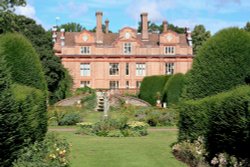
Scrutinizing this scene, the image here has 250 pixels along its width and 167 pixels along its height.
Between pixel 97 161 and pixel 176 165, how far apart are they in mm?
2104

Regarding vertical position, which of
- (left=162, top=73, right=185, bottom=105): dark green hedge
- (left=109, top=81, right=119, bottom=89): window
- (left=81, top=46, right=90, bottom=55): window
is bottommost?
(left=162, top=73, right=185, bottom=105): dark green hedge

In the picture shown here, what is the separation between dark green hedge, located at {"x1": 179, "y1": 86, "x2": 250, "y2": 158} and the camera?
9.16 metres

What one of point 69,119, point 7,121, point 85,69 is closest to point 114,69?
point 85,69

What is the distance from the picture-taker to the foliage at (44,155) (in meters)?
9.74

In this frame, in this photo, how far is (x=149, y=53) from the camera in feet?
219

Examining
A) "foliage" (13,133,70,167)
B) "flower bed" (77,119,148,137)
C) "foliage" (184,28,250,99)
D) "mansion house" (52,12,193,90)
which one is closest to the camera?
"foliage" (13,133,70,167)

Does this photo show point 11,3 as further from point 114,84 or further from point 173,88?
point 114,84

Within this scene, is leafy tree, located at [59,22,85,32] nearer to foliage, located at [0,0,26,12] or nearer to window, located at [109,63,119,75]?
window, located at [109,63,119,75]

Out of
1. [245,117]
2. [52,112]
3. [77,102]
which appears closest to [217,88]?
[245,117]

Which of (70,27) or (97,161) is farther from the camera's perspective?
(70,27)

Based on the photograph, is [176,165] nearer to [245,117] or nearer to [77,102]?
[245,117]

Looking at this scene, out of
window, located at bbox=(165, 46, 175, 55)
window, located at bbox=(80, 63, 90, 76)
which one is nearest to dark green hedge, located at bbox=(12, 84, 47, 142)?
window, located at bbox=(80, 63, 90, 76)

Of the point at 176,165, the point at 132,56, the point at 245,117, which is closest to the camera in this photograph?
the point at 245,117

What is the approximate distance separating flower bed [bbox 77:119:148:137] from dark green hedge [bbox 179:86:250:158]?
7.42 metres
